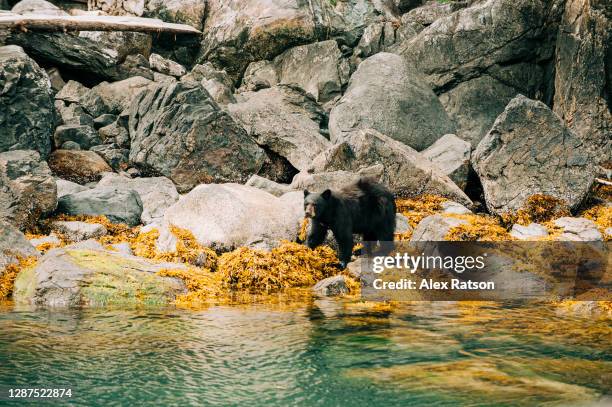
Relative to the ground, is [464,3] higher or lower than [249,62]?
higher

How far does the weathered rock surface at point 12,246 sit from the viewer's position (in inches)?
332

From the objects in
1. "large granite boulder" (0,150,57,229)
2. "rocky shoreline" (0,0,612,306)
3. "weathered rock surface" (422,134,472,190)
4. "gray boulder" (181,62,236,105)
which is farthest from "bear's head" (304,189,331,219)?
"gray boulder" (181,62,236,105)

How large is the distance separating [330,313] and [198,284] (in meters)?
2.13

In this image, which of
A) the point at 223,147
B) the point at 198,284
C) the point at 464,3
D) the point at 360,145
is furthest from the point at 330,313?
the point at 464,3

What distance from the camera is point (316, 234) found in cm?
921

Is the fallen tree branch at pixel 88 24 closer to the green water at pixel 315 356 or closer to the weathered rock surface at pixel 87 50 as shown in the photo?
the weathered rock surface at pixel 87 50

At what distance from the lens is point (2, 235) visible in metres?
8.68

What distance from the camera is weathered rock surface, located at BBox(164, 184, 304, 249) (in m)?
9.53

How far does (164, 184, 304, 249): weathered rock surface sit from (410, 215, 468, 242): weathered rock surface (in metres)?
1.93

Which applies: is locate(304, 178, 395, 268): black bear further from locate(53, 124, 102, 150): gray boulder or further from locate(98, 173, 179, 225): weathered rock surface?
locate(53, 124, 102, 150): gray boulder

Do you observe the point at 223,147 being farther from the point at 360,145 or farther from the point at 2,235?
the point at 2,235

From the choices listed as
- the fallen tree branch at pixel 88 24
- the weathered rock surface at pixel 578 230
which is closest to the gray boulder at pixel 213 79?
the fallen tree branch at pixel 88 24

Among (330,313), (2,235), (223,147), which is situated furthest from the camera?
(223,147)

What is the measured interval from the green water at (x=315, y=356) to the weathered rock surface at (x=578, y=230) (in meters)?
3.62
